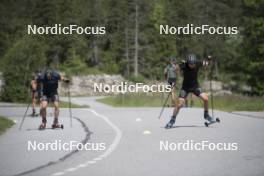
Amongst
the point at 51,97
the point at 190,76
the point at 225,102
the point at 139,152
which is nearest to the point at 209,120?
the point at 190,76

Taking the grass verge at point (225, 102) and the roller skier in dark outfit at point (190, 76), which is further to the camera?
the grass verge at point (225, 102)

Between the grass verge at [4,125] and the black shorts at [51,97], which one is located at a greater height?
the black shorts at [51,97]

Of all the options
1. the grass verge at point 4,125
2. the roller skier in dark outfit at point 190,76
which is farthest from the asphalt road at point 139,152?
the roller skier in dark outfit at point 190,76

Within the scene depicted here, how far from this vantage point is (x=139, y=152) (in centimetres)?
1288

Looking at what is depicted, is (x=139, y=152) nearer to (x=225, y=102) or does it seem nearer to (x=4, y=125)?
(x=4, y=125)

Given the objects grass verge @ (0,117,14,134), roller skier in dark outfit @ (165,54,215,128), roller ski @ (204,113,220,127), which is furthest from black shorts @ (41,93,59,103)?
roller ski @ (204,113,220,127)

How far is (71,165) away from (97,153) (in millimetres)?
1639

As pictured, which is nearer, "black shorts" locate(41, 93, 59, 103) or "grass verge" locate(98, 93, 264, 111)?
"black shorts" locate(41, 93, 59, 103)

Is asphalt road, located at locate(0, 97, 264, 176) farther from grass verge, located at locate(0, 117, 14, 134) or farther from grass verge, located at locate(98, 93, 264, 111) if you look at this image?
grass verge, located at locate(98, 93, 264, 111)

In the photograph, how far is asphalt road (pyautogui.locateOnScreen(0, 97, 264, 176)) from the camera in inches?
417

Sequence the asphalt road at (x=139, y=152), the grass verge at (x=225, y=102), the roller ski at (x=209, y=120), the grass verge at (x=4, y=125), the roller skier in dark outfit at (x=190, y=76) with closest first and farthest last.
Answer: the asphalt road at (x=139, y=152)
the roller skier in dark outfit at (x=190, y=76)
the roller ski at (x=209, y=120)
the grass verge at (x=4, y=125)
the grass verge at (x=225, y=102)

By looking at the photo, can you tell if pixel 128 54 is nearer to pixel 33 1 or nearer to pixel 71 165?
pixel 33 1

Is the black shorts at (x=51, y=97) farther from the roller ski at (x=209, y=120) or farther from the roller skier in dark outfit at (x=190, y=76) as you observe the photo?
the roller ski at (x=209, y=120)

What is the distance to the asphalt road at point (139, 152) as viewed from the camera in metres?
10.6
